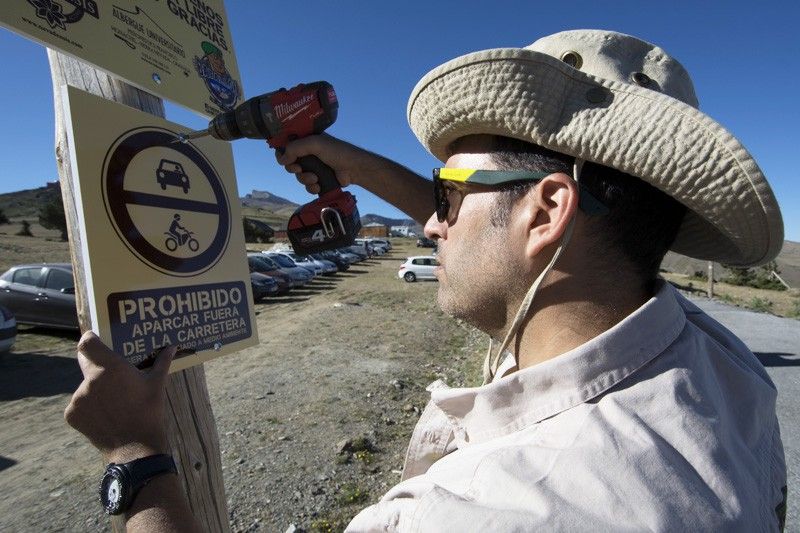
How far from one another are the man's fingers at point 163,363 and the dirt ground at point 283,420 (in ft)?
8.56

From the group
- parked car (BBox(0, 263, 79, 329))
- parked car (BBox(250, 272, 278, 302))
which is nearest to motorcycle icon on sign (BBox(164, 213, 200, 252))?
parked car (BBox(0, 263, 79, 329))

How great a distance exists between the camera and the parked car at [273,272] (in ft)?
57.8

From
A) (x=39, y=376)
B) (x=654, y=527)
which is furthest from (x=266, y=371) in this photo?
(x=654, y=527)

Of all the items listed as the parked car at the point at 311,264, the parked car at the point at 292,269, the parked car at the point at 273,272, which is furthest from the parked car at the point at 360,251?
the parked car at the point at 273,272

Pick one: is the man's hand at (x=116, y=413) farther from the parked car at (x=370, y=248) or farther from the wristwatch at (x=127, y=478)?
the parked car at (x=370, y=248)

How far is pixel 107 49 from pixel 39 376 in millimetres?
8449

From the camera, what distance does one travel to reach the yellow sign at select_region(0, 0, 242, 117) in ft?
4.55

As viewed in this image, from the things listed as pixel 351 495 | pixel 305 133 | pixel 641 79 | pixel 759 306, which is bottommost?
pixel 759 306

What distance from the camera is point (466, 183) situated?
147 centimetres

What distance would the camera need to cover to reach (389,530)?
0.95 m

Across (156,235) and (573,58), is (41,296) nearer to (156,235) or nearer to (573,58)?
(156,235)

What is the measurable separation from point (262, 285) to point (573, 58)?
1576 cm

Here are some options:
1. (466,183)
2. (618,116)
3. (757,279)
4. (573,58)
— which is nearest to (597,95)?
(618,116)

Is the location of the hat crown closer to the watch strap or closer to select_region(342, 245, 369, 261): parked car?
the watch strap
